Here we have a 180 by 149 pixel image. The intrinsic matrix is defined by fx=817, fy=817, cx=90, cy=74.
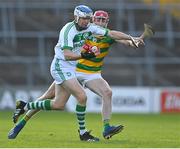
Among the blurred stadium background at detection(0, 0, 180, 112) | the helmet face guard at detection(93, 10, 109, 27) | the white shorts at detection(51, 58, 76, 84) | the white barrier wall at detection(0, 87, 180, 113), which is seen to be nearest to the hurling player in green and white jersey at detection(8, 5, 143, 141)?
the white shorts at detection(51, 58, 76, 84)

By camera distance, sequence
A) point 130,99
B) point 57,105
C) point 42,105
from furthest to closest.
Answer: point 130,99, point 42,105, point 57,105

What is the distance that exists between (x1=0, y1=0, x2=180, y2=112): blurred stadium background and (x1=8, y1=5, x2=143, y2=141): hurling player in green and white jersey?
14801mm

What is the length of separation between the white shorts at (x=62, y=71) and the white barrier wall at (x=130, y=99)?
48.9 ft

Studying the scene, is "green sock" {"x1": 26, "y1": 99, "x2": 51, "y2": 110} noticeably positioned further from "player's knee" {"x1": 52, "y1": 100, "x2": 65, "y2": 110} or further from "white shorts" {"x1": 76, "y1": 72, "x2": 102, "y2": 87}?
"white shorts" {"x1": 76, "y1": 72, "x2": 102, "y2": 87}

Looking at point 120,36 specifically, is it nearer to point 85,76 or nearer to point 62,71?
point 62,71

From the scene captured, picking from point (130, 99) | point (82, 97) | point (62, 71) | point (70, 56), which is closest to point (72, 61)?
point (62, 71)

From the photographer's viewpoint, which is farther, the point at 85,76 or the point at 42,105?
the point at 85,76

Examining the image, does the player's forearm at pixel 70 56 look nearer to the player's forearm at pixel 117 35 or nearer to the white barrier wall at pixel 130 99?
the player's forearm at pixel 117 35

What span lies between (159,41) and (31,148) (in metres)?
23.1

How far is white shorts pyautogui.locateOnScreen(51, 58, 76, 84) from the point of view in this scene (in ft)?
45.6

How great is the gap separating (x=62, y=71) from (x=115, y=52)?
1962cm

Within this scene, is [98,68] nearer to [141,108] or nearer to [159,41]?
[141,108]

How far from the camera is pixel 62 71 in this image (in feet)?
45.8

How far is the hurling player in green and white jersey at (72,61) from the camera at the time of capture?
1366 centimetres
